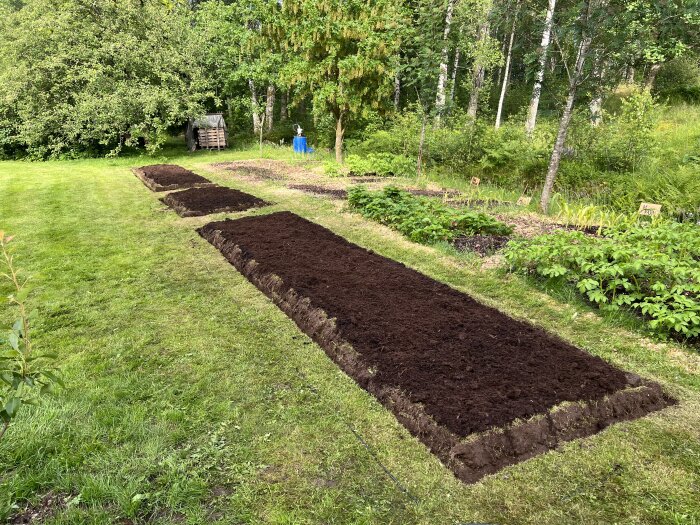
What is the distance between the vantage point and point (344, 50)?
14219 millimetres

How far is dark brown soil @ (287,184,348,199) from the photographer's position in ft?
33.9

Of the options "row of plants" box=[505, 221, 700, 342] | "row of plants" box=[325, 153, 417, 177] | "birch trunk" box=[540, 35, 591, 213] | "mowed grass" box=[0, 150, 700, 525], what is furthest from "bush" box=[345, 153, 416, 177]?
"mowed grass" box=[0, 150, 700, 525]

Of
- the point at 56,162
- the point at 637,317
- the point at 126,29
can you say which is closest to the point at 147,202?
the point at 637,317

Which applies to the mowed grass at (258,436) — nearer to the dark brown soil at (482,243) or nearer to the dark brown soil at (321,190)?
the dark brown soil at (482,243)

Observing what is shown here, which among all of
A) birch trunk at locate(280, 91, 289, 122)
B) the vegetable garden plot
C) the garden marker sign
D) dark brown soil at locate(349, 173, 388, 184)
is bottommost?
the vegetable garden plot

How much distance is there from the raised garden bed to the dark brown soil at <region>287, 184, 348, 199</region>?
8.48ft

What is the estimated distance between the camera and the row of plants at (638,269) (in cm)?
380

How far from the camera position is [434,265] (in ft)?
19.6

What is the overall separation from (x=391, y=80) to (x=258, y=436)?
14.3 metres

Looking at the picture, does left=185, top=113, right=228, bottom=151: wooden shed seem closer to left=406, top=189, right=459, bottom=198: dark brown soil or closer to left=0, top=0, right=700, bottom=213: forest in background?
left=0, top=0, right=700, bottom=213: forest in background

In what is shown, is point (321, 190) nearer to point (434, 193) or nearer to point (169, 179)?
point (434, 193)

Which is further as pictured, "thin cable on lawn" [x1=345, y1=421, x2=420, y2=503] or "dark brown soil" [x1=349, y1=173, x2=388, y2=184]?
"dark brown soil" [x1=349, y1=173, x2=388, y2=184]

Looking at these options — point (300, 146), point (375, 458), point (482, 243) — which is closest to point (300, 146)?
point (300, 146)

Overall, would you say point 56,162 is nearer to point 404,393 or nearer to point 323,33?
point 323,33
